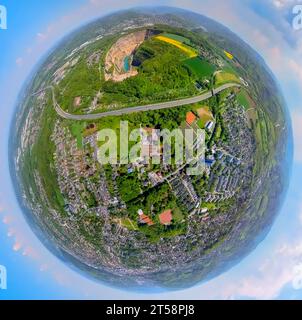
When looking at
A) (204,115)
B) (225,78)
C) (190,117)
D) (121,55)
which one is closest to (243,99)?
(225,78)

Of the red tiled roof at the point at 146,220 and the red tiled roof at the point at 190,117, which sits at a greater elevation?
the red tiled roof at the point at 190,117

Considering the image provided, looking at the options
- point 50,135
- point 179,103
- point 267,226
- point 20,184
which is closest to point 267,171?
point 267,226

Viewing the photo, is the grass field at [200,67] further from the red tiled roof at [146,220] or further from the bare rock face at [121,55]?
the red tiled roof at [146,220]

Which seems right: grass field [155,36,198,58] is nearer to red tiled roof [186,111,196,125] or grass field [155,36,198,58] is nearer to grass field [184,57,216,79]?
grass field [184,57,216,79]

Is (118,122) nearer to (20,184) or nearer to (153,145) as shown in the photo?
(153,145)

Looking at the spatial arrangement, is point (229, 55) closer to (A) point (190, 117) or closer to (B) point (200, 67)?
(B) point (200, 67)

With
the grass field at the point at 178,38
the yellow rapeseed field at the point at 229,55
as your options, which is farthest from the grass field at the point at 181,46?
the yellow rapeseed field at the point at 229,55
